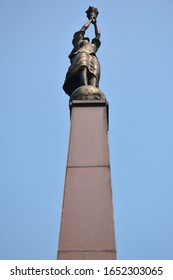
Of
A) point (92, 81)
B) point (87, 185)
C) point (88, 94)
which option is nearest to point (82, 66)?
point (92, 81)

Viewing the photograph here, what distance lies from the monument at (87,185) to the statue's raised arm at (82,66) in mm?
55

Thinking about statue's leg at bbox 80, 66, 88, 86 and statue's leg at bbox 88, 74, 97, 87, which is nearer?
statue's leg at bbox 80, 66, 88, 86

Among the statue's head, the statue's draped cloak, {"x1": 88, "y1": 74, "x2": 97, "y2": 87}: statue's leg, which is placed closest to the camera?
{"x1": 88, "y1": 74, "x2": 97, "y2": 87}: statue's leg

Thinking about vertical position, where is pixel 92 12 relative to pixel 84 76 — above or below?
above

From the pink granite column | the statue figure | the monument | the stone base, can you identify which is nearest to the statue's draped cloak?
the statue figure

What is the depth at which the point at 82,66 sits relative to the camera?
10688 millimetres

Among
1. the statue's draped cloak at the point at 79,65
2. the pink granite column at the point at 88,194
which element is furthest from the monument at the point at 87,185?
the statue's draped cloak at the point at 79,65

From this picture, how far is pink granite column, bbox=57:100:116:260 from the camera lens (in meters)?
6.85

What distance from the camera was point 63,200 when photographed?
24.8 ft

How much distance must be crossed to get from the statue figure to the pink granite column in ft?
5.27

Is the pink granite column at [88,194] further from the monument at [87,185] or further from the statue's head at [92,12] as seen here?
the statue's head at [92,12]

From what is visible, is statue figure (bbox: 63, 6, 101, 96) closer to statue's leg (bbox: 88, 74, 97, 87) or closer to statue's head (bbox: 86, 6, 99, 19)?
statue's leg (bbox: 88, 74, 97, 87)

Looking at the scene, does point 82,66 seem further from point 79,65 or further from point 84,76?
point 84,76
